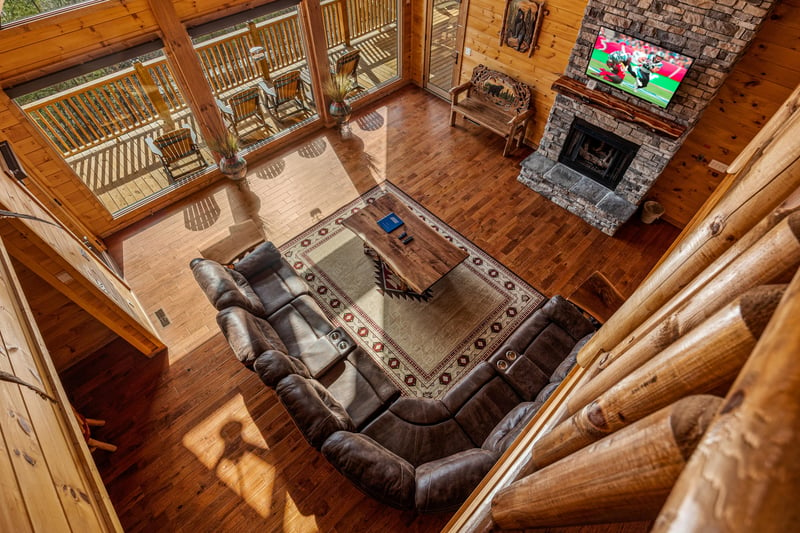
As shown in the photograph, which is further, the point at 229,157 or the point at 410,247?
the point at 229,157

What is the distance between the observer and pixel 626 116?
3.98m

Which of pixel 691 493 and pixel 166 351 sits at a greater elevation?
pixel 691 493

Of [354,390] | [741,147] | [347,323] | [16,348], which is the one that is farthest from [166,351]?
[741,147]

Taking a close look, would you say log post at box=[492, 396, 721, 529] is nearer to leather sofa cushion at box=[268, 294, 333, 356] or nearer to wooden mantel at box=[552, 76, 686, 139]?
leather sofa cushion at box=[268, 294, 333, 356]

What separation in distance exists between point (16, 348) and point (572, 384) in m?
1.90

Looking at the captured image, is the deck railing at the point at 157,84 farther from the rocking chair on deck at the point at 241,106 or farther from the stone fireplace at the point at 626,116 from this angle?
the stone fireplace at the point at 626,116

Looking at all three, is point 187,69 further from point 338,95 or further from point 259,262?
point 259,262

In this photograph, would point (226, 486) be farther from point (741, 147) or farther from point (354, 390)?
point (741, 147)

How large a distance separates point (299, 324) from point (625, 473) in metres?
3.13

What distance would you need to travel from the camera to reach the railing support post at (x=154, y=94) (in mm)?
5387

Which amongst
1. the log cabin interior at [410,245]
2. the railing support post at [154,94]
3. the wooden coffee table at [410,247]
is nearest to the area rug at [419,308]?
the log cabin interior at [410,245]

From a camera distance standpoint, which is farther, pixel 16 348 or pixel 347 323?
pixel 347 323

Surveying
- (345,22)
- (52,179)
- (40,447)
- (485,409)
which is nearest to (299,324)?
(485,409)

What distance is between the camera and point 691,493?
0.29m
